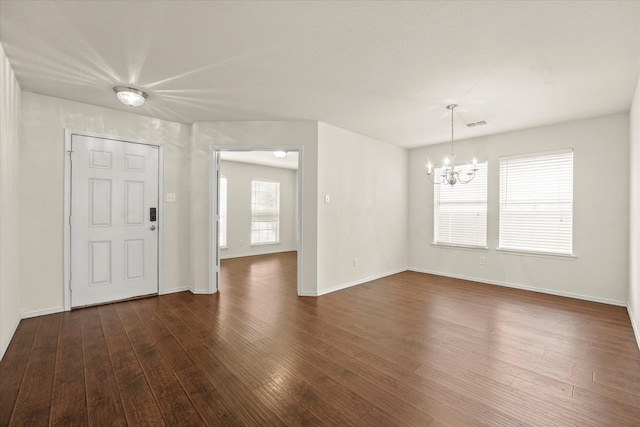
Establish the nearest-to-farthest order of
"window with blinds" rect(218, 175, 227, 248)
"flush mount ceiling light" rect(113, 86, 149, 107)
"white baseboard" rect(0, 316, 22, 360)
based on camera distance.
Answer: "white baseboard" rect(0, 316, 22, 360), "flush mount ceiling light" rect(113, 86, 149, 107), "window with blinds" rect(218, 175, 227, 248)

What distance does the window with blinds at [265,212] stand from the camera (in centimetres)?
833

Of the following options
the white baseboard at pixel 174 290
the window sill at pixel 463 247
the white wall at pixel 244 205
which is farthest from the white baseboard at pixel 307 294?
the white wall at pixel 244 205

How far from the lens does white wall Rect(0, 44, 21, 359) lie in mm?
2477

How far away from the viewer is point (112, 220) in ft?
12.6

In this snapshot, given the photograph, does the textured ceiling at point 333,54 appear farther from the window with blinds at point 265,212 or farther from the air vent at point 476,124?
the window with blinds at point 265,212

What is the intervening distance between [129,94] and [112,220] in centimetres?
170

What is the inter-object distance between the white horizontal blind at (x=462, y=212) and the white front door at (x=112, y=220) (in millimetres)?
4915

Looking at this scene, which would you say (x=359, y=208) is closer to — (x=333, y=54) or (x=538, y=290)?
(x=333, y=54)

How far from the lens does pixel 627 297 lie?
377cm

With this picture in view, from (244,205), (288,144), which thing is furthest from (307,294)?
(244,205)

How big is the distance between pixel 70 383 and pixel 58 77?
281 cm

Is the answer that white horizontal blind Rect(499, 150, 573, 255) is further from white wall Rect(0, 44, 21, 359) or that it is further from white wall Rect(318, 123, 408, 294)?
white wall Rect(0, 44, 21, 359)

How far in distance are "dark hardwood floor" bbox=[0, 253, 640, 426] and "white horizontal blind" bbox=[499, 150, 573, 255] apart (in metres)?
1.01

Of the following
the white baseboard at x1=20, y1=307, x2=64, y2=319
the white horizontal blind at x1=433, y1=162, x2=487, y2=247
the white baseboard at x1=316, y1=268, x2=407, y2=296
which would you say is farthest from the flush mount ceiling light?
the white horizontal blind at x1=433, y1=162, x2=487, y2=247
